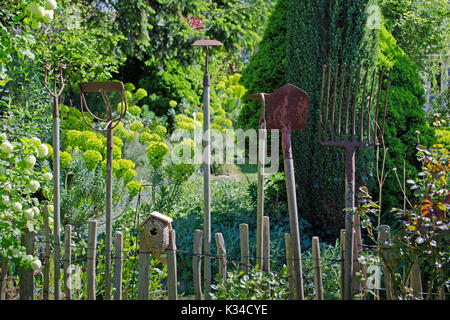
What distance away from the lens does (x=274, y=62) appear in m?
4.75

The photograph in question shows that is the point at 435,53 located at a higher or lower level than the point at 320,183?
higher

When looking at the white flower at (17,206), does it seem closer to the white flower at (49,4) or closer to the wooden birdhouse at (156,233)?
the wooden birdhouse at (156,233)

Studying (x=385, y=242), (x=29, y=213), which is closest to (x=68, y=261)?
(x=29, y=213)

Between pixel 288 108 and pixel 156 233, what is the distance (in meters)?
1.01

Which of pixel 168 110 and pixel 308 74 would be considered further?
pixel 168 110

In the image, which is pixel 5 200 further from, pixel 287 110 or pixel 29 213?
pixel 287 110

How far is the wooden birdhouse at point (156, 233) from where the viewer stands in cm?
276

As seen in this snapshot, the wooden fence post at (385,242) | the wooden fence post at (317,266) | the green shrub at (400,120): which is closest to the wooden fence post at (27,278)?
the wooden fence post at (317,266)

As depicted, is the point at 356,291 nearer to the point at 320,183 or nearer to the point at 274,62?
the point at 320,183

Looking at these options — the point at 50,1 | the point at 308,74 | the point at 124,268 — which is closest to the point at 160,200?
the point at 124,268

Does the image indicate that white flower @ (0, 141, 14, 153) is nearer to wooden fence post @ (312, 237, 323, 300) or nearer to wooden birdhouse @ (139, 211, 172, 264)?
wooden birdhouse @ (139, 211, 172, 264)

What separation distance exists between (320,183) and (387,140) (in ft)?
2.80

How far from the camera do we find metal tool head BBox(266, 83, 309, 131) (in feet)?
8.33
